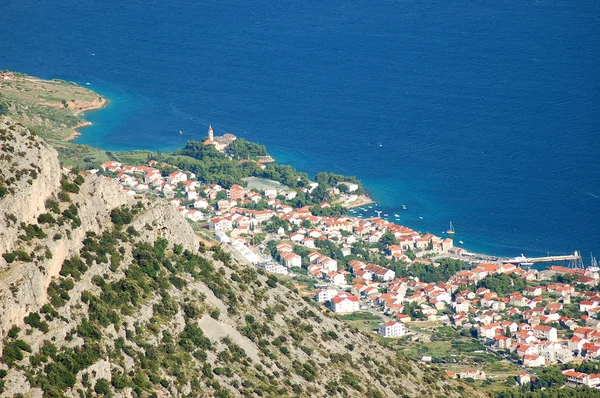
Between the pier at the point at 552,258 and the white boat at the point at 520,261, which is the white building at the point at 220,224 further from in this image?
the pier at the point at 552,258

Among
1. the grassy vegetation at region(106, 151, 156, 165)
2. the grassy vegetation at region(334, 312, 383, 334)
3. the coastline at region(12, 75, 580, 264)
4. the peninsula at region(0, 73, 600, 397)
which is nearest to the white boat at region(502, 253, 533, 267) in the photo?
the coastline at region(12, 75, 580, 264)

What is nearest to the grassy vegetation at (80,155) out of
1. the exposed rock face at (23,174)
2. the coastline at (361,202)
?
the coastline at (361,202)

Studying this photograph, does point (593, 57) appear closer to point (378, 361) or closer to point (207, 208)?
point (207, 208)

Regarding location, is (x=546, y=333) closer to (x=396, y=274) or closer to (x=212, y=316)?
(x=396, y=274)

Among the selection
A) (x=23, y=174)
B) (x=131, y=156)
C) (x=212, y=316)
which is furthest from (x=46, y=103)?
(x=23, y=174)

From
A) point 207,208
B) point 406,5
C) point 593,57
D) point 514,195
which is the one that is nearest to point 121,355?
point 207,208

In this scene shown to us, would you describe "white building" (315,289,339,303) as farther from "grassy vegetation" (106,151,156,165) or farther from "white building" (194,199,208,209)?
"grassy vegetation" (106,151,156,165)

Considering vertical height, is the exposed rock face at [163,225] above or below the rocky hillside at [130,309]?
above

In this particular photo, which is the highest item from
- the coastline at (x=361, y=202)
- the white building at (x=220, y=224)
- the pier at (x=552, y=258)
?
the coastline at (x=361, y=202)
